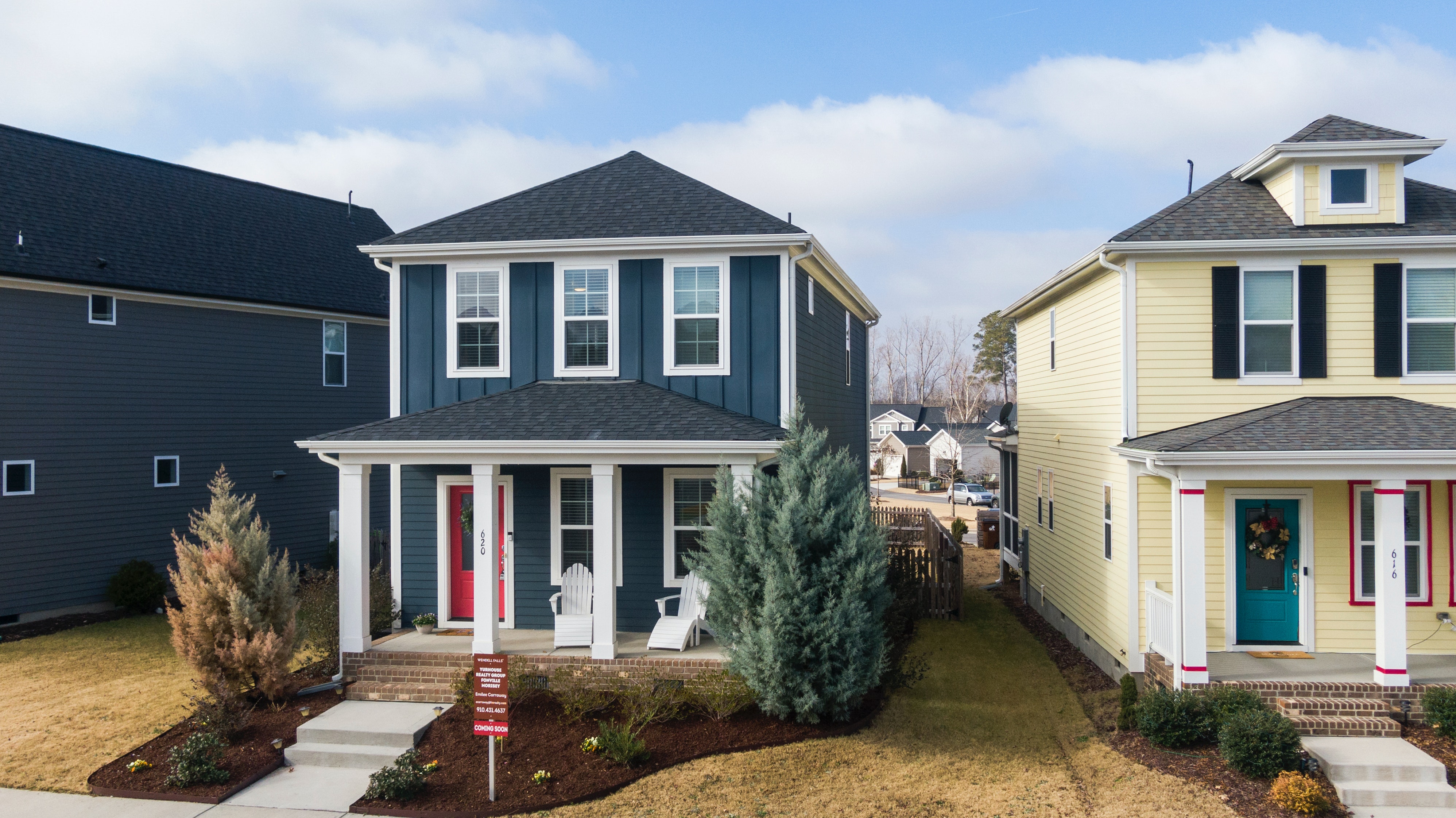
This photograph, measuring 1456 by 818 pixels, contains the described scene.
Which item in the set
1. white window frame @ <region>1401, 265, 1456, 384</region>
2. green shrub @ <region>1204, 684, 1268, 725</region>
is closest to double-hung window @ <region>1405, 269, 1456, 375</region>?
white window frame @ <region>1401, 265, 1456, 384</region>

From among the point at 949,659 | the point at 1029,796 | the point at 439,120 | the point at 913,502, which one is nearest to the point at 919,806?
the point at 1029,796

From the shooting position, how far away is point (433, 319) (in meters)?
12.8

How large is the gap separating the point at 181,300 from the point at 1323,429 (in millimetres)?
19636

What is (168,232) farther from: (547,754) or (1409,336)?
(1409,336)

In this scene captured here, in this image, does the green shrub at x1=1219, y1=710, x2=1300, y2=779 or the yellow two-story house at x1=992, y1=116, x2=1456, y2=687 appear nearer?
the green shrub at x1=1219, y1=710, x2=1300, y2=779

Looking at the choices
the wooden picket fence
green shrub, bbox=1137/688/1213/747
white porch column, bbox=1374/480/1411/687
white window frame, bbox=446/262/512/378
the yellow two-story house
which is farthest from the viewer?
the wooden picket fence

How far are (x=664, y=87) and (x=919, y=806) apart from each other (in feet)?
43.4

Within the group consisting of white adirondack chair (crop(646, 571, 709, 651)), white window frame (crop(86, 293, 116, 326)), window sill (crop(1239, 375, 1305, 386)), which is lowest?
white adirondack chair (crop(646, 571, 709, 651))

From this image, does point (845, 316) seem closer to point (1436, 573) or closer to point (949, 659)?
point (949, 659)

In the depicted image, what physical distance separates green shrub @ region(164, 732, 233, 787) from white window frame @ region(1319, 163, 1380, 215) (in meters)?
14.6

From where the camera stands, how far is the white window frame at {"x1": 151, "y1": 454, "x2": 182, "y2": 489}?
16656 millimetres

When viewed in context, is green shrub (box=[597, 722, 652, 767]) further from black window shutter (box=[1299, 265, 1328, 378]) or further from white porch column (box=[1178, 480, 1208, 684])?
black window shutter (box=[1299, 265, 1328, 378])

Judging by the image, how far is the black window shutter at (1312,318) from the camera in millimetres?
10695

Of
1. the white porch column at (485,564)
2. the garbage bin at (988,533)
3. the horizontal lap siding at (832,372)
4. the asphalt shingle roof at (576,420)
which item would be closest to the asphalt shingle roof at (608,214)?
the horizontal lap siding at (832,372)
